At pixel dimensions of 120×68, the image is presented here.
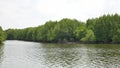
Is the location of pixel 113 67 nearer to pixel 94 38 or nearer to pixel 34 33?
pixel 94 38

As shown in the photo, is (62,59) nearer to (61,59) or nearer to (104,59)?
(61,59)

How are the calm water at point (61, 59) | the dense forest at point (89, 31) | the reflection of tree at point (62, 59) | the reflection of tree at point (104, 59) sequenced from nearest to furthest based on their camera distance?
the reflection of tree at point (104, 59) < the calm water at point (61, 59) < the reflection of tree at point (62, 59) < the dense forest at point (89, 31)

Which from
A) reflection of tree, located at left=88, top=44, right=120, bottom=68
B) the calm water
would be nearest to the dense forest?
the calm water

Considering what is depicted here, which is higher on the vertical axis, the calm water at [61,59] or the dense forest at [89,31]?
the dense forest at [89,31]

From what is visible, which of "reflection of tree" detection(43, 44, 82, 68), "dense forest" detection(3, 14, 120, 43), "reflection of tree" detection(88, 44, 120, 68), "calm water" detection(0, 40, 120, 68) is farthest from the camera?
"dense forest" detection(3, 14, 120, 43)

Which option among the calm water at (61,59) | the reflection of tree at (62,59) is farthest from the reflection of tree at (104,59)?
the reflection of tree at (62,59)

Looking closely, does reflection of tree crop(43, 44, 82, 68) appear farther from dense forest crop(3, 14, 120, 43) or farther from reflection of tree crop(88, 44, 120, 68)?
dense forest crop(3, 14, 120, 43)

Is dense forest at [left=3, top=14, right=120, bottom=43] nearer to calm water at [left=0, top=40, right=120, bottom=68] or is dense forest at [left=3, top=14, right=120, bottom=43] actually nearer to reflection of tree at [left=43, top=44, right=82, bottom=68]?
calm water at [left=0, top=40, right=120, bottom=68]

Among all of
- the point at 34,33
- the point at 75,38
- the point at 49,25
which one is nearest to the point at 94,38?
the point at 75,38

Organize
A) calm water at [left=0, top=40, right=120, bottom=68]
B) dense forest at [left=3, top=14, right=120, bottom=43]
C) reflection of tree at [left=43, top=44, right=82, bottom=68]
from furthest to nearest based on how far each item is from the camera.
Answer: dense forest at [left=3, top=14, right=120, bottom=43], reflection of tree at [left=43, top=44, right=82, bottom=68], calm water at [left=0, top=40, right=120, bottom=68]

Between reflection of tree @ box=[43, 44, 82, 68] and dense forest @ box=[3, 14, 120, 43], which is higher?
dense forest @ box=[3, 14, 120, 43]

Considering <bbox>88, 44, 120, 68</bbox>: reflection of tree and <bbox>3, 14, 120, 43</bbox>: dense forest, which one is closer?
<bbox>88, 44, 120, 68</bbox>: reflection of tree

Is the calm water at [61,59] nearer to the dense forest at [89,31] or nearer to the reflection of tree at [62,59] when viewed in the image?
the reflection of tree at [62,59]

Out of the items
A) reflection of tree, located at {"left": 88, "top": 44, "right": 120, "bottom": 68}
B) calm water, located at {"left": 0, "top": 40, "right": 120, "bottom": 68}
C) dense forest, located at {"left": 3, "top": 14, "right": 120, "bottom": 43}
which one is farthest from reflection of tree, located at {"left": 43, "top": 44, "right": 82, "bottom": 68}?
dense forest, located at {"left": 3, "top": 14, "right": 120, "bottom": 43}
